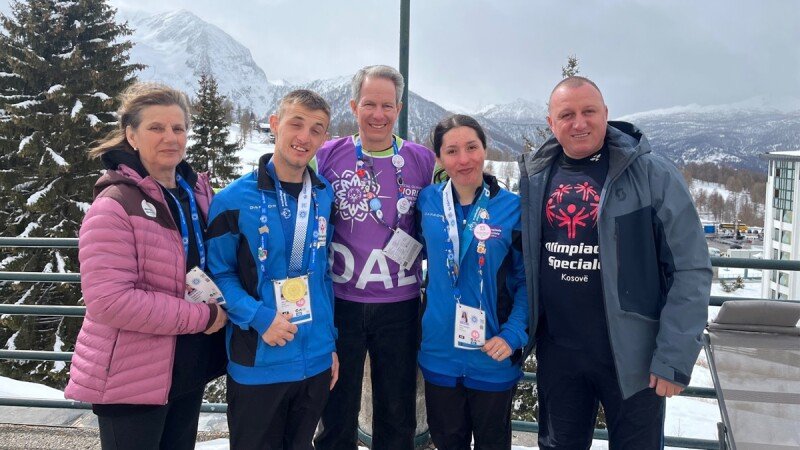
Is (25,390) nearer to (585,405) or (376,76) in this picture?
(376,76)

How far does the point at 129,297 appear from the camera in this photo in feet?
6.23

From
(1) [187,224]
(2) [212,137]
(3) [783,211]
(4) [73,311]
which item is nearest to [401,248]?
(1) [187,224]

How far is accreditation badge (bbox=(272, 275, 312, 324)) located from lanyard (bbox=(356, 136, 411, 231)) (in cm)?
52

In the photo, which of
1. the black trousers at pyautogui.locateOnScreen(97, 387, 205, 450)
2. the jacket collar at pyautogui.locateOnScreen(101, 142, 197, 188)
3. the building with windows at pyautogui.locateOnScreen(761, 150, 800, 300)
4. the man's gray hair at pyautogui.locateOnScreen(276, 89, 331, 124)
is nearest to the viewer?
the black trousers at pyautogui.locateOnScreen(97, 387, 205, 450)

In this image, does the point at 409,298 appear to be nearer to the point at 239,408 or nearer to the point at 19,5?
the point at 239,408

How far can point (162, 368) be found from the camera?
2.04 meters

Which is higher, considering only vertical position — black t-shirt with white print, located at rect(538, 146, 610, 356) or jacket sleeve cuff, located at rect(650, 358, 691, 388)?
black t-shirt with white print, located at rect(538, 146, 610, 356)

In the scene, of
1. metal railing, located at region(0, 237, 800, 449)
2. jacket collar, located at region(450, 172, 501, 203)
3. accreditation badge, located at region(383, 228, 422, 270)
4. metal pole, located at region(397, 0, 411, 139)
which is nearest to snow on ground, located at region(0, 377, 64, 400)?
metal railing, located at region(0, 237, 800, 449)

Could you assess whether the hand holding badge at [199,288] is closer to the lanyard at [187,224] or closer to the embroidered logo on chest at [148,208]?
the lanyard at [187,224]

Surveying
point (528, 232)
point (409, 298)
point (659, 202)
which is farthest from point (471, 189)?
point (659, 202)

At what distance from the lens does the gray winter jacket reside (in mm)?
2119

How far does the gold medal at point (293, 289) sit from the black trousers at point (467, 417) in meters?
0.78

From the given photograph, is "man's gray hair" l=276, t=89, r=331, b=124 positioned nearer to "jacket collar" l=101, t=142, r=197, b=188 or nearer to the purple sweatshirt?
the purple sweatshirt

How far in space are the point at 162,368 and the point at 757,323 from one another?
2756 millimetres
